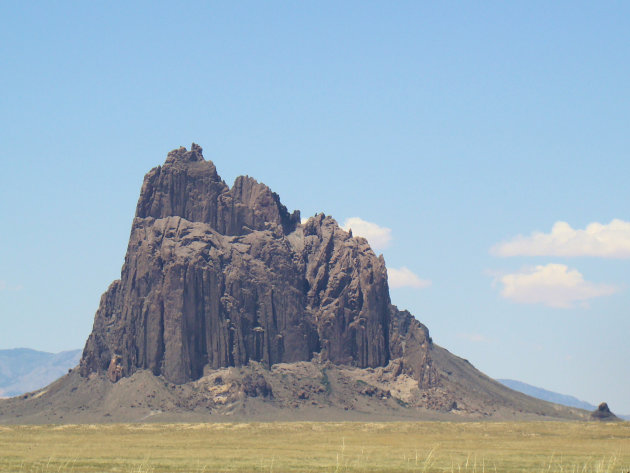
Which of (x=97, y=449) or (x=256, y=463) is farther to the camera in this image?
(x=97, y=449)

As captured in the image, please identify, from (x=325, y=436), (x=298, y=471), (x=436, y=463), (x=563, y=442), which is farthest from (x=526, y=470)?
(x=325, y=436)

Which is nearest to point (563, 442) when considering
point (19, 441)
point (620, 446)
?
point (620, 446)

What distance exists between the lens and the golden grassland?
360ft

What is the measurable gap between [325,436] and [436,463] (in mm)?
68831

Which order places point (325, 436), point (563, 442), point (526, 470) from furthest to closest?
point (325, 436), point (563, 442), point (526, 470)

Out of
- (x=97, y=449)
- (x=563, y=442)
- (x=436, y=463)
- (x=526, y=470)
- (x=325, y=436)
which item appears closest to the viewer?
(x=526, y=470)

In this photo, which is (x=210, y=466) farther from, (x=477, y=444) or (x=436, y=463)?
(x=477, y=444)

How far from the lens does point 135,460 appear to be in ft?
397

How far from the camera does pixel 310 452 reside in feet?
459

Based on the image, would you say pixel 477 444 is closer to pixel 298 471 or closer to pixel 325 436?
pixel 325 436

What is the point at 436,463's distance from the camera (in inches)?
4688

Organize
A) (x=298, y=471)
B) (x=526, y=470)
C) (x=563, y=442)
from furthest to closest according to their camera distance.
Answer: (x=563, y=442)
(x=526, y=470)
(x=298, y=471)

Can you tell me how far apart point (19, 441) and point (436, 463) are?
83.9m

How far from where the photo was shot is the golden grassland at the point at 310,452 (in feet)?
360
